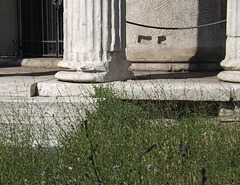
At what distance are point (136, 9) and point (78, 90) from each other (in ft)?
10.2

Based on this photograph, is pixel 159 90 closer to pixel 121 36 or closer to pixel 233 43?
pixel 121 36

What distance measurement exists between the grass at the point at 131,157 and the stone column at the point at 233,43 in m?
1.15

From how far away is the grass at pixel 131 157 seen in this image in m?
2.52

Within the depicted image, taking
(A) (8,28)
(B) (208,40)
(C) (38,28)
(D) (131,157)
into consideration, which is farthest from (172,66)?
(D) (131,157)

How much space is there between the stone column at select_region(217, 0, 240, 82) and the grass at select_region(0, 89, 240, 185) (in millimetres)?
1150

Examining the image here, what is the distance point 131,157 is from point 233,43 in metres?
2.46

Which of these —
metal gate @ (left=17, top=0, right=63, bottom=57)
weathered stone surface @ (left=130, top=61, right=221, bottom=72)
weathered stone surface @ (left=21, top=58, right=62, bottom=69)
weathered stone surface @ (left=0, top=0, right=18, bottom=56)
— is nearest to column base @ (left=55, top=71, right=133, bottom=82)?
weathered stone surface @ (left=130, top=61, right=221, bottom=72)

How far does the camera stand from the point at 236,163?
2.91 m

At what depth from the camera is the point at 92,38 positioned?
464 centimetres

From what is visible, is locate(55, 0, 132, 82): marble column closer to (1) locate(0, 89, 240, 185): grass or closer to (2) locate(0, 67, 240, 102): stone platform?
(2) locate(0, 67, 240, 102): stone platform

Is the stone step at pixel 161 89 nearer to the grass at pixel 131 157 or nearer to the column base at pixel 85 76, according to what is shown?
the column base at pixel 85 76

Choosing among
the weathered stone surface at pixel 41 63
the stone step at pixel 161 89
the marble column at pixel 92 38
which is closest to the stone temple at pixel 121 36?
the marble column at pixel 92 38

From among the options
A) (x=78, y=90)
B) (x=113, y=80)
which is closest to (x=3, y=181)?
(x=78, y=90)

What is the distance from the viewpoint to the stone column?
466 centimetres
